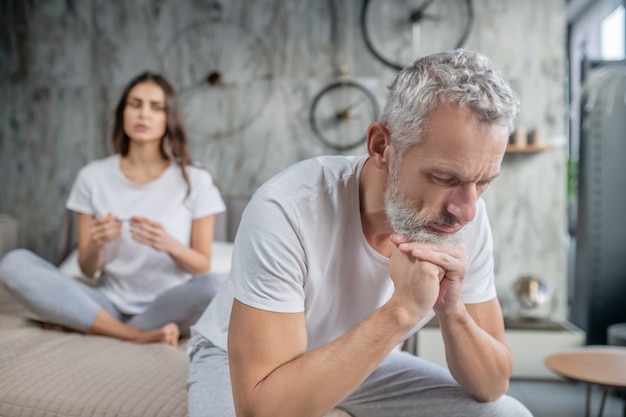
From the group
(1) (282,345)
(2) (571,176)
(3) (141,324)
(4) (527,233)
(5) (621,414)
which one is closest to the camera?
(1) (282,345)

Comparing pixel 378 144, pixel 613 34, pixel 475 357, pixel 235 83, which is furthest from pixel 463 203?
pixel 613 34

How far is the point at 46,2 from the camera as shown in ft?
13.0

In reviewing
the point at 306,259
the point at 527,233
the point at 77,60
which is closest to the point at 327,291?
the point at 306,259

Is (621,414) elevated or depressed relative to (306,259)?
depressed

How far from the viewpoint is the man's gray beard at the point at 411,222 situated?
3.67 ft

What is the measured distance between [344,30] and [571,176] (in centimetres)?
213

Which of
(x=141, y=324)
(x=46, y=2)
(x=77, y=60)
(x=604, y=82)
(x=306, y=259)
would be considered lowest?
(x=141, y=324)

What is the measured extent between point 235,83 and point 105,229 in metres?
1.90

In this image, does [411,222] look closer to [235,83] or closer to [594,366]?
[594,366]

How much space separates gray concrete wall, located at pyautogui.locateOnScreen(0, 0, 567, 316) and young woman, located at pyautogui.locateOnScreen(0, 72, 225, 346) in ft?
4.41

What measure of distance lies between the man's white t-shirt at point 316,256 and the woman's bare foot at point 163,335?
0.64 m

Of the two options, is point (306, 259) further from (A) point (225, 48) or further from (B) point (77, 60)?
(B) point (77, 60)

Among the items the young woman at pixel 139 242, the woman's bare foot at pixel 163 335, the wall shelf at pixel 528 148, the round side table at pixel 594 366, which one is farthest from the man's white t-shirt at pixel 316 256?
the wall shelf at pixel 528 148

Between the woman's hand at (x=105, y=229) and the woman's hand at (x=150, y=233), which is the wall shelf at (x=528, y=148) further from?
the woman's hand at (x=105, y=229)
